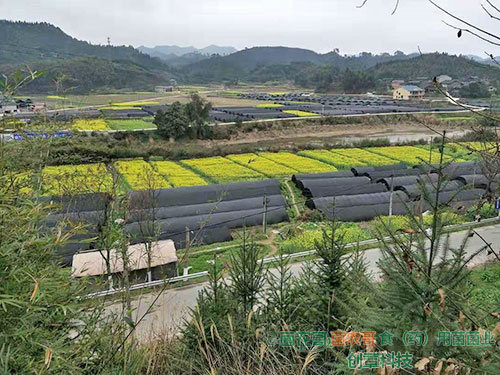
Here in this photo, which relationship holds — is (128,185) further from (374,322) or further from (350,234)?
(374,322)

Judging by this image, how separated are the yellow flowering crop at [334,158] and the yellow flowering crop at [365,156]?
533 mm

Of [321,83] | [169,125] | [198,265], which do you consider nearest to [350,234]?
[198,265]

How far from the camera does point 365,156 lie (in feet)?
88.3

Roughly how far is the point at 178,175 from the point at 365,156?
40.4 ft

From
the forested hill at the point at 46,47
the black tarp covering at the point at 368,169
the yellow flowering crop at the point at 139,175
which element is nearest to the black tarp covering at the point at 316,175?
the black tarp covering at the point at 368,169

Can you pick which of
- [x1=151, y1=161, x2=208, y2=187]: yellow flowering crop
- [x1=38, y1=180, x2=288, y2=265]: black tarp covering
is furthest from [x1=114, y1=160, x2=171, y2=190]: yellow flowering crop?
[x1=38, y1=180, x2=288, y2=265]: black tarp covering

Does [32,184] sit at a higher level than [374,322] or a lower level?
higher

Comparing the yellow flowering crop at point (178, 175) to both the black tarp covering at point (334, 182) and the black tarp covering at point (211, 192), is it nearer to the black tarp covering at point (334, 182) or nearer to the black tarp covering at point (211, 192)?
the black tarp covering at point (211, 192)

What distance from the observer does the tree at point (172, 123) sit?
31.5 m

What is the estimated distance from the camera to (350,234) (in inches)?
539

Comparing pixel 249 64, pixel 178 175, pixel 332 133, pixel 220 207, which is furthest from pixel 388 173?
pixel 249 64

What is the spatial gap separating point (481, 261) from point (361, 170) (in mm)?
9686

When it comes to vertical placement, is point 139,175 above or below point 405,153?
above

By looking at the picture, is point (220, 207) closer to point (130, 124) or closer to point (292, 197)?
point (292, 197)
